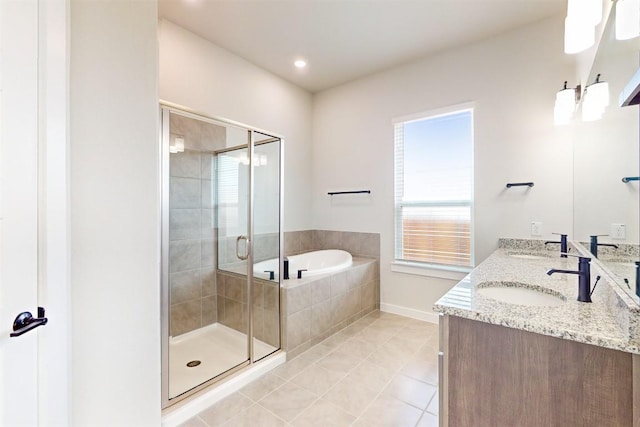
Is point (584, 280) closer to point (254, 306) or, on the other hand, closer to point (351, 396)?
point (351, 396)

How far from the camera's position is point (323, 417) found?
168cm

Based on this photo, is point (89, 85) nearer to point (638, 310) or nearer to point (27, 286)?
point (27, 286)

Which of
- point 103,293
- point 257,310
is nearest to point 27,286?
point 103,293

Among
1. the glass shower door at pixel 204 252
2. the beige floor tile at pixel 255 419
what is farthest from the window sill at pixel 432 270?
the beige floor tile at pixel 255 419

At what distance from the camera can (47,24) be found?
104 cm

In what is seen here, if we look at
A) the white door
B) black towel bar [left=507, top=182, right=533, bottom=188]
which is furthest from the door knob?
black towel bar [left=507, top=182, right=533, bottom=188]

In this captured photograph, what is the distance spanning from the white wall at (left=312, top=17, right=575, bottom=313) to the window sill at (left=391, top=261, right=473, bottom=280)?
0.07m

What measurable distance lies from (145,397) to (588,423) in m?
1.83

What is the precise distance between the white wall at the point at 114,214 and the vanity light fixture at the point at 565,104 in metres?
2.81

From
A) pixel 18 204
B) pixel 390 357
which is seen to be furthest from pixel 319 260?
pixel 18 204

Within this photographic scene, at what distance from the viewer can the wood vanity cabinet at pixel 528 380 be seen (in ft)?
2.83

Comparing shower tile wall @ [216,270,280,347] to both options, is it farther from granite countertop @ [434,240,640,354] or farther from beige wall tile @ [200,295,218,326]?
granite countertop @ [434,240,640,354]

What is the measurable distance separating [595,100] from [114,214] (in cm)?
254

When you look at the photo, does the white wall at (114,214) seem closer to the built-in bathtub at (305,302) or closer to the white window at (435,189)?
the built-in bathtub at (305,302)
